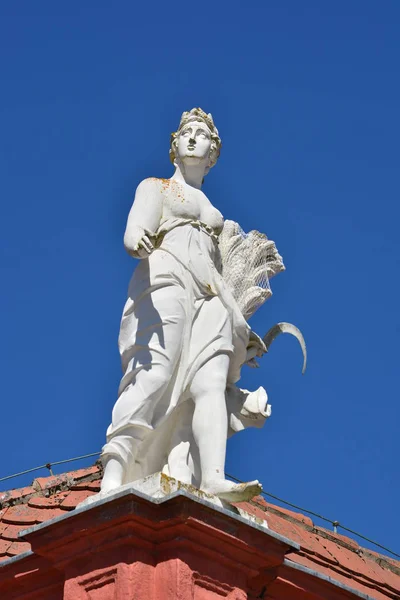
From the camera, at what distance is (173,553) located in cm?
949

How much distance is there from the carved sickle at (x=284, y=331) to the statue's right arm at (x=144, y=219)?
4.31ft

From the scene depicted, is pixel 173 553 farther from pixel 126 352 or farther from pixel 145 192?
pixel 145 192

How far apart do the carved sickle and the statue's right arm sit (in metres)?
1.31

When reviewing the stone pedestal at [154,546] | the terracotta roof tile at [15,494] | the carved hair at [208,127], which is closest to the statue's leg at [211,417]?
the stone pedestal at [154,546]

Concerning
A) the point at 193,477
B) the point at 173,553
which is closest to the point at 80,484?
the point at 193,477

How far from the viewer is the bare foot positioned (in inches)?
387

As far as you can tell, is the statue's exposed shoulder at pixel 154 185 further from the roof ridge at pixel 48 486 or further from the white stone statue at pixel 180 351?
the roof ridge at pixel 48 486

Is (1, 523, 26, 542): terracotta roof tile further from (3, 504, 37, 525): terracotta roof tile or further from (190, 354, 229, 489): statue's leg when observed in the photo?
(190, 354, 229, 489): statue's leg

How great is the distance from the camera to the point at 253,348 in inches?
440

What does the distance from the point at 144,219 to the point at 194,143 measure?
0.95 metres

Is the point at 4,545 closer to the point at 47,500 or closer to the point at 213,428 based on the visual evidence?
the point at 47,500

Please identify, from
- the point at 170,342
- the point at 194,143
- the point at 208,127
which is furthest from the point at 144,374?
the point at 208,127

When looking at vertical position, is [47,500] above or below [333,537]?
below

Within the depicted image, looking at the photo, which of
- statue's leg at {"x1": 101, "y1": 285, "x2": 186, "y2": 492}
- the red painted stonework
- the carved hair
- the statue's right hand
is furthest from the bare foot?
the carved hair
